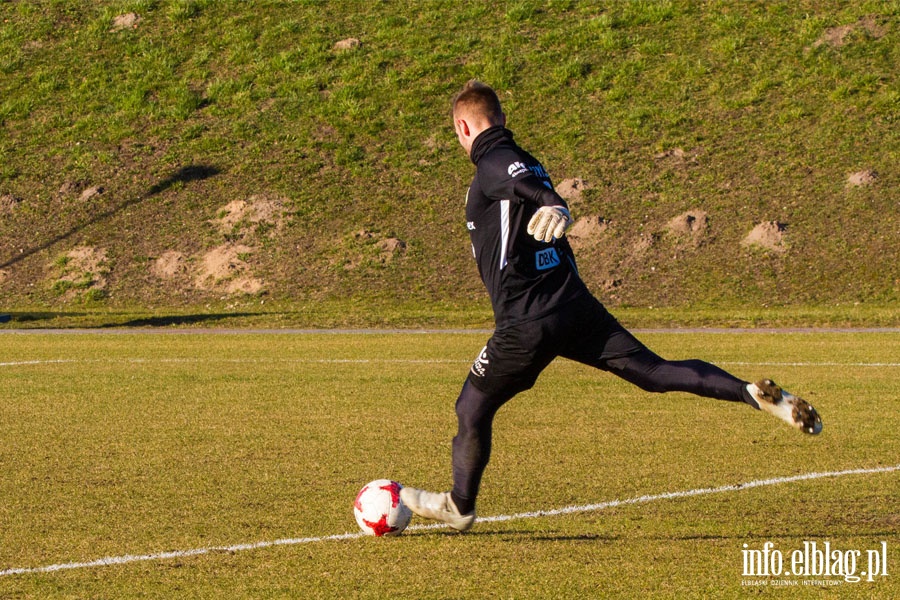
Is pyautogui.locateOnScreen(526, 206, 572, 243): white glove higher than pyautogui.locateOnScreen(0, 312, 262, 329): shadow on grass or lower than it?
lower

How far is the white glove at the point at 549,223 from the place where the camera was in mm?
5605

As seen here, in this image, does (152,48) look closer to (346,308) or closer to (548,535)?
(346,308)

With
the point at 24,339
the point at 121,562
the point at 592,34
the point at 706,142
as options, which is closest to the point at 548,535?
the point at 121,562

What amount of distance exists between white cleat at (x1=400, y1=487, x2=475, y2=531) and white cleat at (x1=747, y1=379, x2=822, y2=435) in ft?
5.86

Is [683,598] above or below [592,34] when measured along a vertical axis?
below

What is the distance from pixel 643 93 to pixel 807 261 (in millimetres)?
10303

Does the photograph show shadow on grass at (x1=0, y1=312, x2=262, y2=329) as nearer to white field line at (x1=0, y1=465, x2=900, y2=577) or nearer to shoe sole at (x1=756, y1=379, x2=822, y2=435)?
white field line at (x1=0, y1=465, x2=900, y2=577)

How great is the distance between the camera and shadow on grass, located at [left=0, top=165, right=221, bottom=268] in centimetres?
3266

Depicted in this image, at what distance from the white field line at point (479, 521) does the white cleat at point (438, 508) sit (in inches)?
14.8

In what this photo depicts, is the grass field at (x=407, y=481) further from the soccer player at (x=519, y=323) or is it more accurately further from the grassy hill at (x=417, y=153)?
the grassy hill at (x=417, y=153)

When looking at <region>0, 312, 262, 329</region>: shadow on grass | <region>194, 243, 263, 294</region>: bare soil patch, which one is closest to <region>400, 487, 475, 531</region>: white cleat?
<region>0, 312, 262, 329</region>: shadow on grass

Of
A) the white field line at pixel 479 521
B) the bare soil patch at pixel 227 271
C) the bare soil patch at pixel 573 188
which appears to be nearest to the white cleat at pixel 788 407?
the white field line at pixel 479 521

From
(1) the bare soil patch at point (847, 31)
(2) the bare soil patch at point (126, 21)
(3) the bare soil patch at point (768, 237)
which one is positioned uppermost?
(2) the bare soil patch at point (126, 21)

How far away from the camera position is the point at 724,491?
799 cm
